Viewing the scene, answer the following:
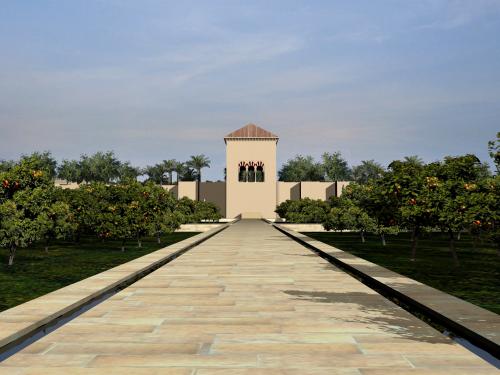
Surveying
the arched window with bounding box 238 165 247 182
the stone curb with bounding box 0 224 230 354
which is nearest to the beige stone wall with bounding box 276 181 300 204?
the arched window with bounding box 238 165 247 182

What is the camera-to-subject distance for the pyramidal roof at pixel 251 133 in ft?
294

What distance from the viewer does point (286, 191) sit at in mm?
89562

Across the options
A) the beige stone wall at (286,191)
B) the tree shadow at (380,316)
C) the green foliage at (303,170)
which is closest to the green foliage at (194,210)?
the beige stone wall at (286,191)

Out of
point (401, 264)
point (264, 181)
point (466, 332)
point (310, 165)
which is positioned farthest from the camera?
point (310, 165)

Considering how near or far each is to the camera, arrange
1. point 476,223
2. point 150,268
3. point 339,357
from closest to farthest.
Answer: point 339,357 < point 476,223 < point 150,268

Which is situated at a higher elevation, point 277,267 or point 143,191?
point 143,191

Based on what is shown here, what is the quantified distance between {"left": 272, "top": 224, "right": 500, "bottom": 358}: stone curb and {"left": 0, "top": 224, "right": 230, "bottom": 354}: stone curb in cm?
567

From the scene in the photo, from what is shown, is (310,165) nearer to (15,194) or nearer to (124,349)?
(15,194)

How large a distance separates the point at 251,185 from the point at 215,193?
6.03 m

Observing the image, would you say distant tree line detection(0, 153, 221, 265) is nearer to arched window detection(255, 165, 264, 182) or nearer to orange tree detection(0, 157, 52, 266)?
orange tree detection(0, 157, 52, 266)

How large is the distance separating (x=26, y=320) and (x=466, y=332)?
6024 mm

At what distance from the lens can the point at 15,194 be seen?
19.3m

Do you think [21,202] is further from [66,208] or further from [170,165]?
[170,165]

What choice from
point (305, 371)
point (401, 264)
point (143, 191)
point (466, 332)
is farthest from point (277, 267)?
point (143, 191)
